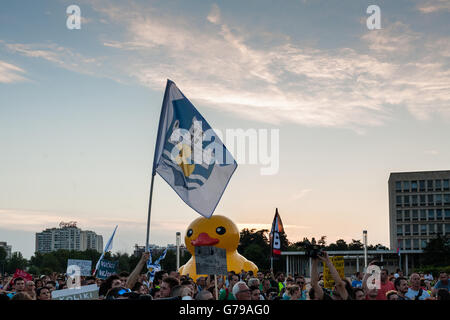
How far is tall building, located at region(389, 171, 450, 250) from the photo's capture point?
11356 cm

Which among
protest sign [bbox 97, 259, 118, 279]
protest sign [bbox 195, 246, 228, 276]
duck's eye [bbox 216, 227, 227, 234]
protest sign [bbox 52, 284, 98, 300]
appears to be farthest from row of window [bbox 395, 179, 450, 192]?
protest sign [bbox 52, 284, 98, 300]

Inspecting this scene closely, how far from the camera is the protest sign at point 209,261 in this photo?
34.7ft

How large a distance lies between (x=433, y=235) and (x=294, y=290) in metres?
111

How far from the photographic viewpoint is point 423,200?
115m

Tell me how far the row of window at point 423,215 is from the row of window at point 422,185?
13.9 feet

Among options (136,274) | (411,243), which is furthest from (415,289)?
(411,243)

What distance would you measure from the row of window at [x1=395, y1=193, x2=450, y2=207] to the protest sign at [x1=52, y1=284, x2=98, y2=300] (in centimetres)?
11346

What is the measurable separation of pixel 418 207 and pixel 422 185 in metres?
4.44

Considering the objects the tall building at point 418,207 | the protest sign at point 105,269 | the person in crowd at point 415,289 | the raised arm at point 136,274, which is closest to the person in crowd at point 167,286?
the raised arm at point 136,274

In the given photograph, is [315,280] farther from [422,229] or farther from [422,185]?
[422,229]

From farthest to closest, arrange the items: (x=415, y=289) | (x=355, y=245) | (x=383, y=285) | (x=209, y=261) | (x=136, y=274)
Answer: (x=355, y=245) → (x=383, y=285) → (x=415, y=289) → (x=209, y=261) → (x=136, y=274)

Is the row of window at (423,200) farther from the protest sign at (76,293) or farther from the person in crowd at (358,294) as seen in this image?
the protest sign at (76,293)
